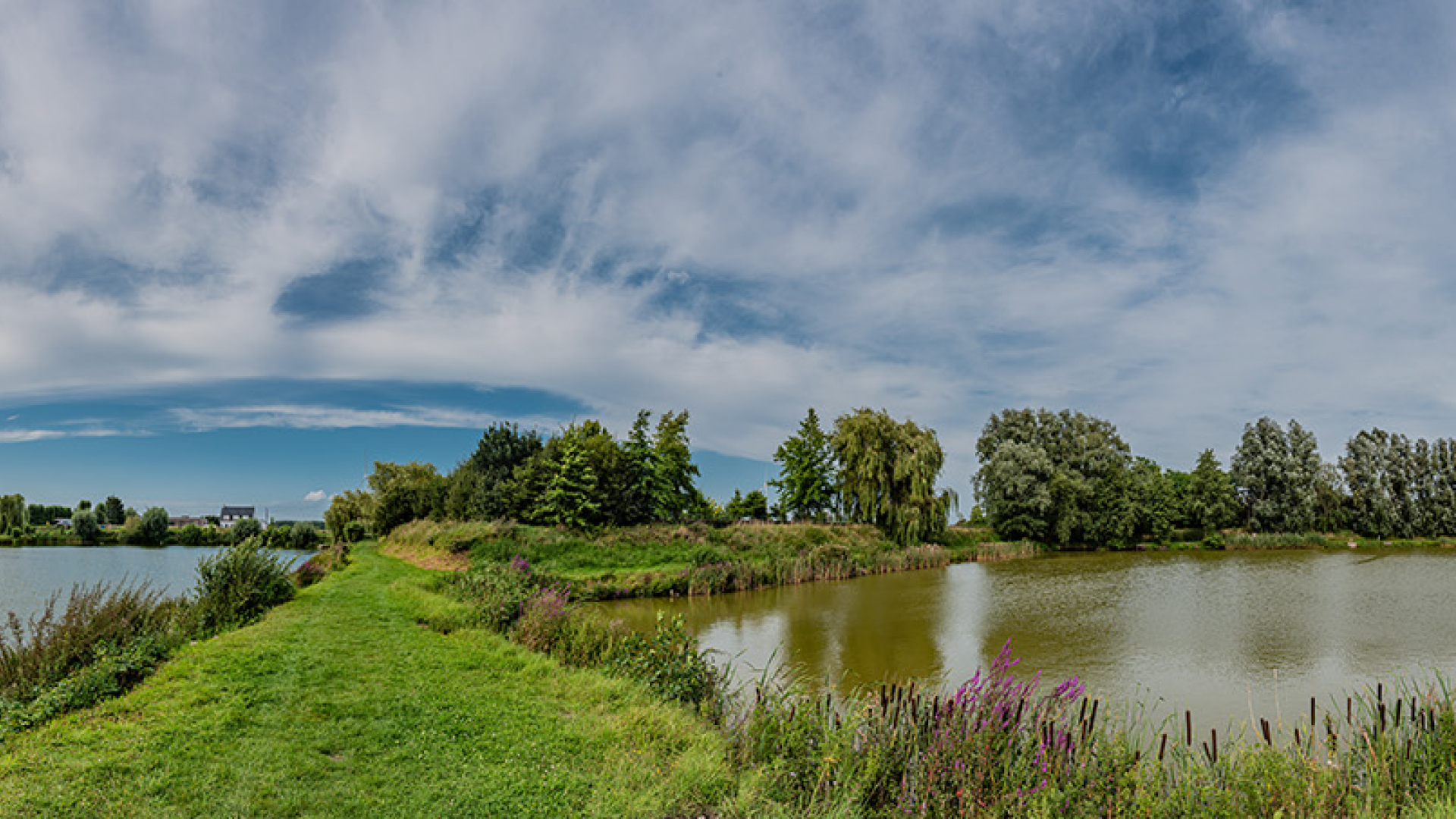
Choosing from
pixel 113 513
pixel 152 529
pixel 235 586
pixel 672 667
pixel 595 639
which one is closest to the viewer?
pixel 672 667

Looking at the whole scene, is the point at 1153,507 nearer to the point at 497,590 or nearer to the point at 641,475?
the point at 641,475

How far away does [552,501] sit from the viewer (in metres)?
30.7

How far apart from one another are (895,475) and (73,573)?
123 feet

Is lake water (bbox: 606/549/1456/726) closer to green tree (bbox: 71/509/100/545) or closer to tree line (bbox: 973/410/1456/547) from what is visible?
tree line (bbox: 973/410/1456/547)

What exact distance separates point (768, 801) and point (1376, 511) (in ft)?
230

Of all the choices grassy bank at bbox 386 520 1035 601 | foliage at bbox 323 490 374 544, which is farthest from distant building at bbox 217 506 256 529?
grassy bank at bbox 386 520 1035 601

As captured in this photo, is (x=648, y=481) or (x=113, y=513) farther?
(x=113, y=513)

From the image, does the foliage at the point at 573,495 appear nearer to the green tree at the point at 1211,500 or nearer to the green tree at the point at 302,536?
the green tree at the point at 302,536

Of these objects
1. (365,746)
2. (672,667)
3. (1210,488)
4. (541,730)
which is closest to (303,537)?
(672,667)

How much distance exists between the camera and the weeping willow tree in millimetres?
38219

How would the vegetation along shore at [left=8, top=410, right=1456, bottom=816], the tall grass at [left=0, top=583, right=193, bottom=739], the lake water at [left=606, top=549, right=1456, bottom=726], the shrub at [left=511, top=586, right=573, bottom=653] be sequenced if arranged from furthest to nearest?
the lake water at [left=606, top=549, right=1456, bottom=726], the shrub at [left=511, top=586, right=573, bottom=653], the tall grass at [left=0, top=583, right=193, bottom=739], the vegetation along shore at [left=8, top=410, right=1456, bottom=816]

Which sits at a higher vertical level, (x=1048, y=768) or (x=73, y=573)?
(x=1048, y=768)

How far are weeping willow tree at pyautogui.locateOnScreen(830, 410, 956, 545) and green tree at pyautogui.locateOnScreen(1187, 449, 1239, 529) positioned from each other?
25.0 metres

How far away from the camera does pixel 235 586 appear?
41.8 feet
